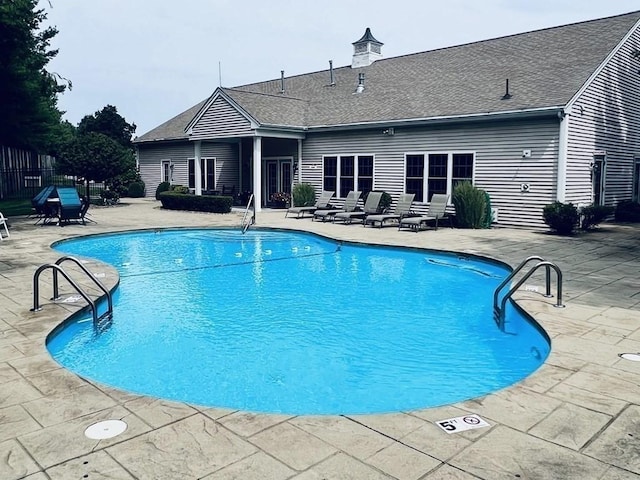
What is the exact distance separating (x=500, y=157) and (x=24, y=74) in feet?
66.9

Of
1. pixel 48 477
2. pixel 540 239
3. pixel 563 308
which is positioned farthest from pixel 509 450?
pixel 540 239

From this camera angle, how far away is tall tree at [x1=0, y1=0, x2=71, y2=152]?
19.7 m

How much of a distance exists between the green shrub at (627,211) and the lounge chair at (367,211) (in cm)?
815

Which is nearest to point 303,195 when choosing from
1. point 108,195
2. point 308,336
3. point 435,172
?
point 435,172

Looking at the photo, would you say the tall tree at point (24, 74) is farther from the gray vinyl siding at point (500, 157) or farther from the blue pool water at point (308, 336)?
the gray vinyl siding at point (500, 157)

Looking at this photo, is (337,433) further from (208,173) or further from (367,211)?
(208,173)

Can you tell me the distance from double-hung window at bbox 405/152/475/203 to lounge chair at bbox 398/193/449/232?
73 cm

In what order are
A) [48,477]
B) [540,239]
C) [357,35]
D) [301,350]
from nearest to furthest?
[48,477] < [301,350] < [540,239] < [357,35]

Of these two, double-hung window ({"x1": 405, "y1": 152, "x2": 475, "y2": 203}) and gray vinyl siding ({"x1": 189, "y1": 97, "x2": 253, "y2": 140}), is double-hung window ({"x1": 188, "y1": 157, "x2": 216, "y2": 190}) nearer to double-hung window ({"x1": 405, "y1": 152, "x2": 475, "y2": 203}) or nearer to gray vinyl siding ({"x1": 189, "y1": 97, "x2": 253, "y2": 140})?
gray vinyl siding ({"x1": 189, "y1": 97, "x2": 253, "y2": 140})

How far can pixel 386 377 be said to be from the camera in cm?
577

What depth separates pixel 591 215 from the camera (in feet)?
50.2

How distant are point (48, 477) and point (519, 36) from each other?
21618 mm

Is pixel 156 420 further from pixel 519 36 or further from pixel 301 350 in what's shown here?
pixel 519 36

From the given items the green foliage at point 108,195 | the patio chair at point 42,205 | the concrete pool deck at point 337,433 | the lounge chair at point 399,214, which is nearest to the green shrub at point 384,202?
the lounge chair at point 399,214
